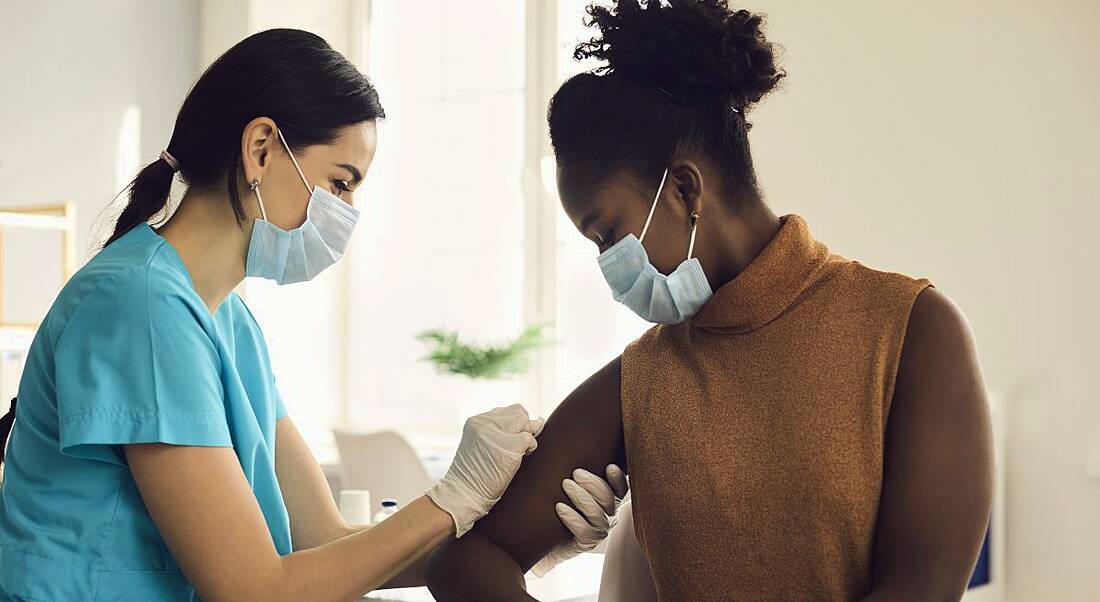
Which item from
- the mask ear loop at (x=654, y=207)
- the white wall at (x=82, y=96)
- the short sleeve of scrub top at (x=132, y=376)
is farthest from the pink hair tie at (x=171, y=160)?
the white wall at (x=82, y=96)

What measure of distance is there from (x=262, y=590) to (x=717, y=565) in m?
0.47

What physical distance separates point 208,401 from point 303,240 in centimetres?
28

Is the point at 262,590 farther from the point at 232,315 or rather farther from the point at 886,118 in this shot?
the point at 886,118

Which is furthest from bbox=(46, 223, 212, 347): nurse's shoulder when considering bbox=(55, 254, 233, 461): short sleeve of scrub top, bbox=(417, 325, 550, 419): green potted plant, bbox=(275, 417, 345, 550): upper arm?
bbox=(417, 325, 550, 419): green potted plant

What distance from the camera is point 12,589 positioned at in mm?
1185

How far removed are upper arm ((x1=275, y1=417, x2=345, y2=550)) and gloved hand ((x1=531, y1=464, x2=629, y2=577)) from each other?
0.47 metres

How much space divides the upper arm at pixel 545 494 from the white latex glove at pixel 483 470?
2 centimetres

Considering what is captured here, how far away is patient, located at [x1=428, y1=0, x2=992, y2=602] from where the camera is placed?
1.02 m

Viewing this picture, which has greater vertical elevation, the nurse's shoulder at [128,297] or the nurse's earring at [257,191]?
the nurse's earring at [257,191]

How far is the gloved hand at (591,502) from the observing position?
47.8 inches

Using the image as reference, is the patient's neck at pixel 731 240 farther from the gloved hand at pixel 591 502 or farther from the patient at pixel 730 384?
the gloved hand at pixel 591 502

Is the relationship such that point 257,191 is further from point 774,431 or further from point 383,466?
point 383,466

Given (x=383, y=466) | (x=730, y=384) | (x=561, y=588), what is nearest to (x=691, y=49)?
(x=730, y=384)

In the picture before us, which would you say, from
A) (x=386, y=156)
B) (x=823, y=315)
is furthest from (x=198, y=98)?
(x=386, y=156)
